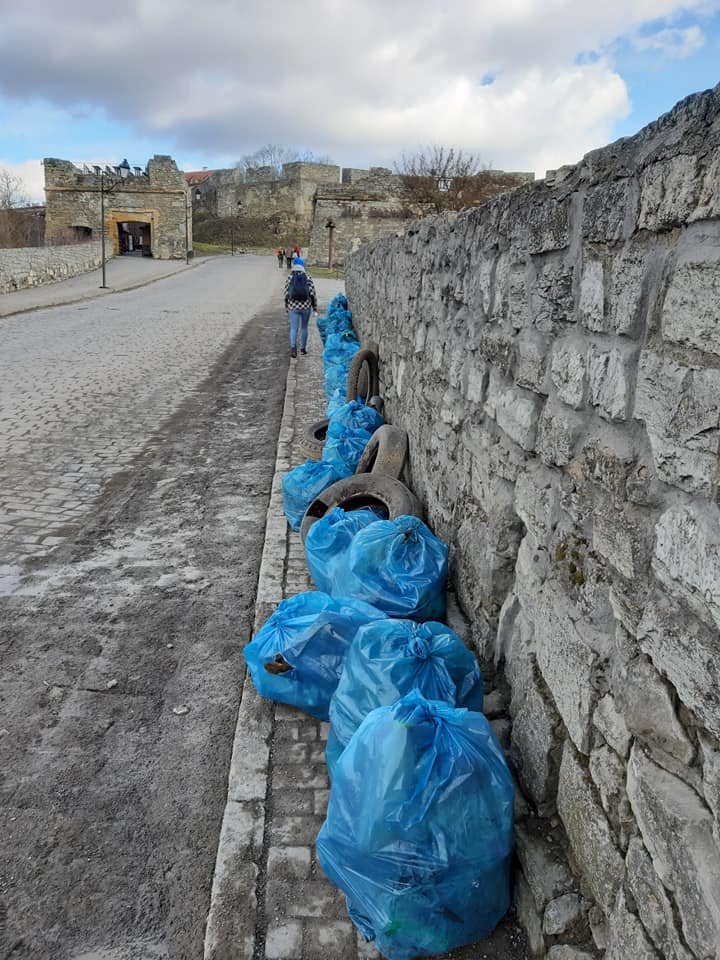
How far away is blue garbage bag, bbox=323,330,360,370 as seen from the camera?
978 cm

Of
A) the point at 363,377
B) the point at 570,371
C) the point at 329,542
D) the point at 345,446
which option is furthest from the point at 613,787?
the point at 363,377

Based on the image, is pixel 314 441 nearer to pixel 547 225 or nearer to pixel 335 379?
pixel 335 379

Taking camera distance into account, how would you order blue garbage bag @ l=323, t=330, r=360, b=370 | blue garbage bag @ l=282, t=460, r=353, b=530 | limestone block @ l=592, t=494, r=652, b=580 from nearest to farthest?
limestone block @ l=592, t=494, r=652, b=580 < blue garbage bag @ l=282, t=460, r=353, b=530 < blue garbage bag @ l=323, t=330, r=360, b=370

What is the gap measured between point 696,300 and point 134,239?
56951 millimetres

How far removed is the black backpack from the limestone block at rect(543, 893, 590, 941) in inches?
422

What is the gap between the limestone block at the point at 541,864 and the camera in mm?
1922

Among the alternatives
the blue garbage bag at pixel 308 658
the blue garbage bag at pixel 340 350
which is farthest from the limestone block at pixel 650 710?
the blue garbage bag at pixel 340 350

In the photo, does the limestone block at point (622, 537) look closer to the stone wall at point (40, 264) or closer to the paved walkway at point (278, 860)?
the paved walkway at point (278, 860)

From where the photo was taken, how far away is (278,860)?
232 centimetres

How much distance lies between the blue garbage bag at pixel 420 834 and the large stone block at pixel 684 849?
1.74ft

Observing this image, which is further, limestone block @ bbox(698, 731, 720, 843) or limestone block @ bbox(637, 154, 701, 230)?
limestone block @ bbox(637, 154, 701, 230)

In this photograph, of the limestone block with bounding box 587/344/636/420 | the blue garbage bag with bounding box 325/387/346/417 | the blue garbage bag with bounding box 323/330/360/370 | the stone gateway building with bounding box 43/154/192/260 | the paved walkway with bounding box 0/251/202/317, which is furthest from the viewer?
the stone gateway building with bounding box 43/154/192/260

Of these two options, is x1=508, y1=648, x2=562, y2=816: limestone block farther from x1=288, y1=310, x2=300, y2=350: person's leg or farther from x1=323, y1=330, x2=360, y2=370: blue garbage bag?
x1=288, y1=310, x2=300, y2=350: person's leg

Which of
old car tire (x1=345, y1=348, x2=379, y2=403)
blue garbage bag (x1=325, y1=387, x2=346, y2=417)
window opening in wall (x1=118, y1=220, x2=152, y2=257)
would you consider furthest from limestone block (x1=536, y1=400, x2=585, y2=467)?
window opening in wall (x1=118, y1=220, x2=152, y2=257)
